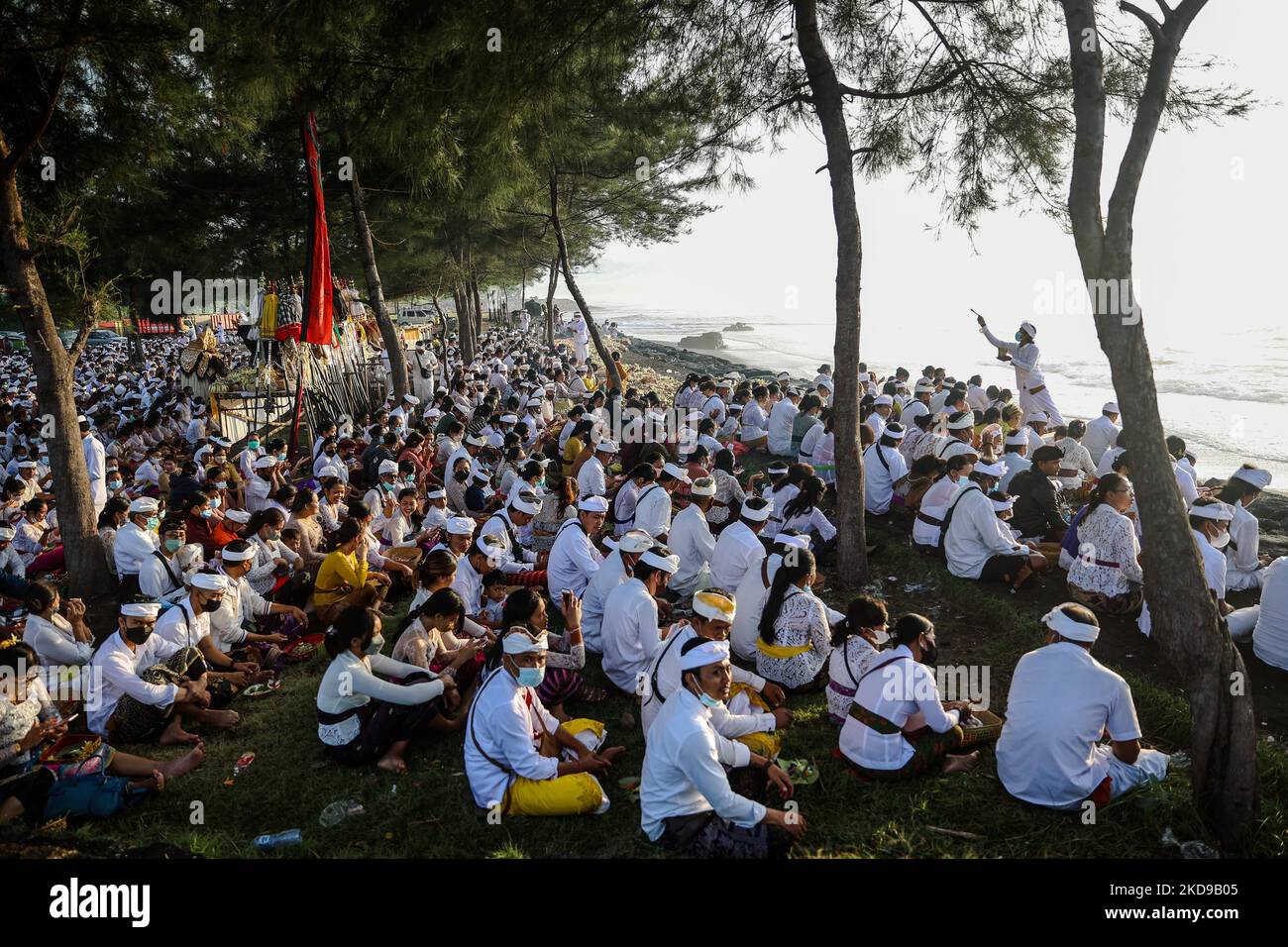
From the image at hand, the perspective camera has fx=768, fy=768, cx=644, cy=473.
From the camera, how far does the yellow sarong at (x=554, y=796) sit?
3.93m

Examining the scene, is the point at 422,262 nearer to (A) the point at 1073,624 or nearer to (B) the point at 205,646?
(B) the point at 205,646

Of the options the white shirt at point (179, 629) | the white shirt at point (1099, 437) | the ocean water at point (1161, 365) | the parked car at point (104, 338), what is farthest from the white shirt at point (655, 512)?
the parked car at point (104, 338)

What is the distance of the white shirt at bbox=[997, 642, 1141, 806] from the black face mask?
5.09 m

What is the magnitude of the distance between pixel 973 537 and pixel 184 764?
21.1ft

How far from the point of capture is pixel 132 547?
6.74 metres

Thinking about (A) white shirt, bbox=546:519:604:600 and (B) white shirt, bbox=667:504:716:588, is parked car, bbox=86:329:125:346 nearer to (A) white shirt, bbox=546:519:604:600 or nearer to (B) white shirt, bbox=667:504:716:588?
(A) white shirt, bbox=546:519:604:600

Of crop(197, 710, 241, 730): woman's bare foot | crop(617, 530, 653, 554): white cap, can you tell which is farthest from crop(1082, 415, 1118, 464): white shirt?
crop(197, 710, 241, 730): woman's bare foot

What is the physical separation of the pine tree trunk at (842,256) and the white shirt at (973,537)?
0.93 meters

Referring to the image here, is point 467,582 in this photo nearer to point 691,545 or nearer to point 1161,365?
point 691,545

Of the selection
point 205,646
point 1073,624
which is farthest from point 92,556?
point 1073,624

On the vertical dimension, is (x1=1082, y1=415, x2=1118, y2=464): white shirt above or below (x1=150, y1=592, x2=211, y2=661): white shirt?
above

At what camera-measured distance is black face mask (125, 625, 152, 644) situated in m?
4.75

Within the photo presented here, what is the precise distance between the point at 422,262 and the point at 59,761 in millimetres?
18796
